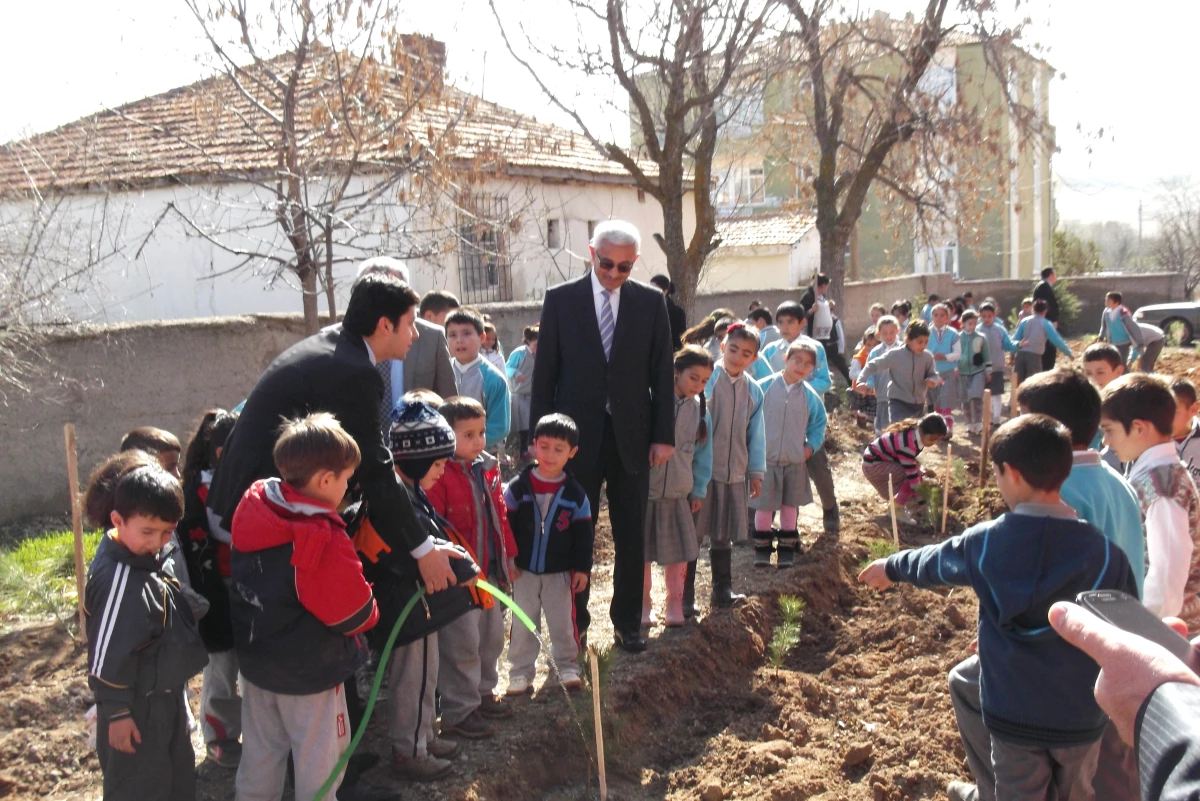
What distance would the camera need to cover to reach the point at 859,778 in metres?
4.77

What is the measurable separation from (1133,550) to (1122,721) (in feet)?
7.68

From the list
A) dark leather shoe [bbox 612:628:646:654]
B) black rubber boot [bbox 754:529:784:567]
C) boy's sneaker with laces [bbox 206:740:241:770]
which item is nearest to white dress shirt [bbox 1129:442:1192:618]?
dark leather shoe [bbox 612:628:646:654]

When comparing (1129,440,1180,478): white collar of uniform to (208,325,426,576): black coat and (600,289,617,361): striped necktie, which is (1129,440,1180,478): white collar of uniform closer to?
(600,289,617,361): striped necktie

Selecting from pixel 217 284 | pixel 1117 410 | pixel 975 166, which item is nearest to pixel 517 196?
pixel 217 284

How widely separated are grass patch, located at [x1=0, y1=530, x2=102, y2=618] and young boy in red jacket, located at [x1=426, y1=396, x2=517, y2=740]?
2731 millimetres

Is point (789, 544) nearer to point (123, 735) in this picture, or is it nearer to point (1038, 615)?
point (1038, 615)

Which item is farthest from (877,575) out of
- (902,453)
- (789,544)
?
(902,453)

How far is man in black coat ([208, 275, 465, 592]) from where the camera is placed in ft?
12.0

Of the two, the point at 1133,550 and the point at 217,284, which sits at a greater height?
the point at 217,284

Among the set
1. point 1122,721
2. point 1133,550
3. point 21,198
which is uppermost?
point 21,198

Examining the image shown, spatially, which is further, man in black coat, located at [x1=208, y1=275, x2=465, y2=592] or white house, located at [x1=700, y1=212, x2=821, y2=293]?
white house, located at [x1=700, y1=212, x2=821, y2=293]

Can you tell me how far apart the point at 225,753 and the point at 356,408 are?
70.0 inches

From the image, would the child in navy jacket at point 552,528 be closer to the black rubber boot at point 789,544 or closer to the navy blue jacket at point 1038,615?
the navy blue jacket at point 1038,615

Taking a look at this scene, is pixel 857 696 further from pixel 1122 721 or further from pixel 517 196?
pixel 517 196
